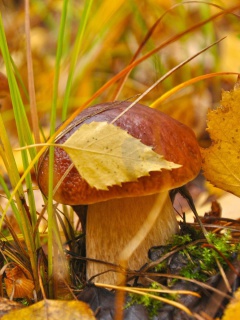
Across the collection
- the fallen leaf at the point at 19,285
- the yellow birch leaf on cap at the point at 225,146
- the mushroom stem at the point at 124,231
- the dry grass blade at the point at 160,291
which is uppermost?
the yellow birch leaf on cap at the point at 225,146

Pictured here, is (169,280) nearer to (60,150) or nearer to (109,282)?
(109,282)

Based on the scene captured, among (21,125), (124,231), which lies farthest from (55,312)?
(21,125)

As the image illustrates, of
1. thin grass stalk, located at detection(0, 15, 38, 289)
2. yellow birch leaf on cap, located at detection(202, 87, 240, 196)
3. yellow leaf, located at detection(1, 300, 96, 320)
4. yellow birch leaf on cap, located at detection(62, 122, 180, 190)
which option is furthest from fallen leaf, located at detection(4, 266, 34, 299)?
yellow birch leaf on cap, located at detection(202, 87, 240, 196)

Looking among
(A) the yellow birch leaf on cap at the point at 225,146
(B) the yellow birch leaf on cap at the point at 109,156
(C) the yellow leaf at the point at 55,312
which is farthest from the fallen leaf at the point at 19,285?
(A) the yellow birch leaf on cap at the point at 225,146

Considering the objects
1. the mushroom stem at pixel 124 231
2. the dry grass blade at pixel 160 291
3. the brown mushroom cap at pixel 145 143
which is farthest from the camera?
the mushroom stem at pixel 124 231

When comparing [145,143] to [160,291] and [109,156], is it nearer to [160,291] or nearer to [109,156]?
[109,156]

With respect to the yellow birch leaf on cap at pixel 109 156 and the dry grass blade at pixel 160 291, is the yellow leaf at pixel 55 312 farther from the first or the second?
the yellow birch leaf on cap at pixel 109 156

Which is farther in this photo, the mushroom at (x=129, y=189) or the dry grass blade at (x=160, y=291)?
the mushroom at (x=129, y=189)
